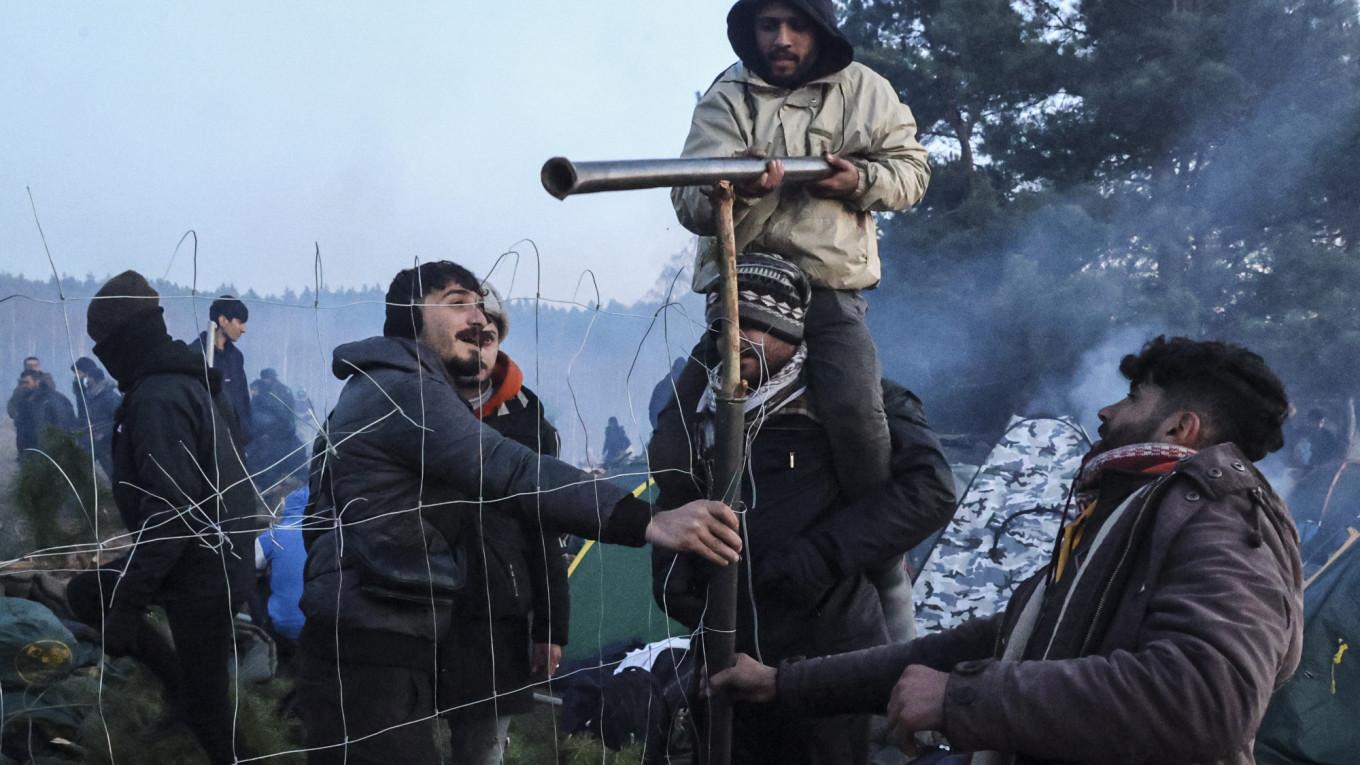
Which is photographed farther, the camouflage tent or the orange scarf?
the camouflage tent

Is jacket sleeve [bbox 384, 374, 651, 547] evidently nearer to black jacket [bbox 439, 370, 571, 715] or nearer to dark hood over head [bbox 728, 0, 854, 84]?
black jacket [bbox 439, 370, 571, 715]

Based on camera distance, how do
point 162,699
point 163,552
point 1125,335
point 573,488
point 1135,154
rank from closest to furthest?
point 573,488 < point 163,552 < point 162,699 < point 1125,335 < point 1135,154

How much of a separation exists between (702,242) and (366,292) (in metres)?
3.45

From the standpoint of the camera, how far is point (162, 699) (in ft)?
14.6

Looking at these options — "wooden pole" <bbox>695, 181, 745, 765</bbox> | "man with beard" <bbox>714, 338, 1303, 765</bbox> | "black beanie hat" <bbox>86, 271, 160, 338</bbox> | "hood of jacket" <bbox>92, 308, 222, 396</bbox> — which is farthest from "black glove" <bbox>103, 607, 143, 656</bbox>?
"man with beard" <bbox>714, 338, 1303, 765</bbox>

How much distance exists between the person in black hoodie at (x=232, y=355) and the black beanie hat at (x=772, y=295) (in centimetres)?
243

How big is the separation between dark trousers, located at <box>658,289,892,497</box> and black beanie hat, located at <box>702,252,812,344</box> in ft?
0.29

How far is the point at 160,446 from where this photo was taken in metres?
3.70

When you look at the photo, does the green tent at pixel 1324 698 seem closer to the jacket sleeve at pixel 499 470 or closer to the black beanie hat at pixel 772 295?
the black beanie hat at pixel 772 295

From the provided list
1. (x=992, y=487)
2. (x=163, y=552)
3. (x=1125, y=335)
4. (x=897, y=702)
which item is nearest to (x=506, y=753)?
(x=163, y=552)

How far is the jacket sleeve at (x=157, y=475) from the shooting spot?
365cm

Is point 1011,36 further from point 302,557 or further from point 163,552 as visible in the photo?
point 163,552

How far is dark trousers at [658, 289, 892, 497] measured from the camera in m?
3.42

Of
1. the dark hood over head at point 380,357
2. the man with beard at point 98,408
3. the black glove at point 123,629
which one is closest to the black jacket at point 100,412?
the man with beard at point 98,408
